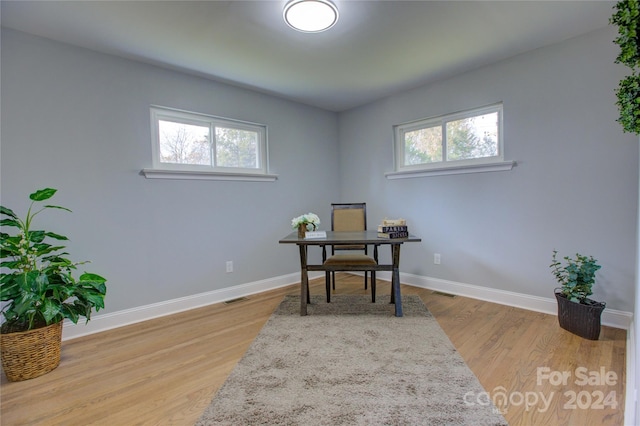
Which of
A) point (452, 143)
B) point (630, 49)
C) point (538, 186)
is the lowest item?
point (538, 186)

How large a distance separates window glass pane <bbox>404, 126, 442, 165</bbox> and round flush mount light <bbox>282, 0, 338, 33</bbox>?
1865 millimetres

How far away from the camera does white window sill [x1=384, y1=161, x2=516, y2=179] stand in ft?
9.35

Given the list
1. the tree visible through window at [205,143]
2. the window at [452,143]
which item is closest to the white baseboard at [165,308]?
the tree visible through window at [205,143]

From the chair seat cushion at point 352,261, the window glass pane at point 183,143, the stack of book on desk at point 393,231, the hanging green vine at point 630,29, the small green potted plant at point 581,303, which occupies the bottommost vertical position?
the small green potted plant at point 581,303

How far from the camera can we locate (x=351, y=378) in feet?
5.65

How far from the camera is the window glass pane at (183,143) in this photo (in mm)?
2914

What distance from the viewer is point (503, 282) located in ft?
9.57

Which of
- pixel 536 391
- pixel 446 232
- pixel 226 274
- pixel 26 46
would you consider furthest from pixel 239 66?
pixel 536 391

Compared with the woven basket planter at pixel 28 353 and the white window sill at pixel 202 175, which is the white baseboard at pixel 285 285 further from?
the white window sill at pixel 202 175

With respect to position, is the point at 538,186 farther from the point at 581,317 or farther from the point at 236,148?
the point at 236,148

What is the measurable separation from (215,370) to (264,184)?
2.18 metres

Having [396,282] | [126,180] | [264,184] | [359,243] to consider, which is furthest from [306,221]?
[126,180]

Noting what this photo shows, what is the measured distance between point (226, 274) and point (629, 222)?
11.7 ft

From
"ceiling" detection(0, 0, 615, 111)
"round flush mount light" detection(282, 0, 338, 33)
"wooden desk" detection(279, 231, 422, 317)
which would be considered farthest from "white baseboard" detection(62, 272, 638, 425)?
"round flush mount light" detection(282, 0, 338, 33)
